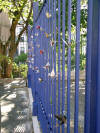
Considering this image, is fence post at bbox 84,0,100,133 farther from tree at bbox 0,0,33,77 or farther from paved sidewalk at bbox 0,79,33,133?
tree at bbox 0,0,33,77

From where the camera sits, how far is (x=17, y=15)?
8469 mm

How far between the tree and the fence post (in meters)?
7.70

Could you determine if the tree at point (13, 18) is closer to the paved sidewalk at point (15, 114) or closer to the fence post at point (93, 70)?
the paved sidewalk at point (15, 114)

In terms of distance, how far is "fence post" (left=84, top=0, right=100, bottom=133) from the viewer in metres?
0.64

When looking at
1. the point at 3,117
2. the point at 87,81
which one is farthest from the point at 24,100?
the point at 87,81

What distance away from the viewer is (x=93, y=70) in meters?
0.66

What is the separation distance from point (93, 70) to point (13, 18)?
8.62 metres

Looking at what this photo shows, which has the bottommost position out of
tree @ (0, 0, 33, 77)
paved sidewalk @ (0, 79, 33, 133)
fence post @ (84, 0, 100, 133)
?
paved sidewalk @ (0, 79, 33, 133)

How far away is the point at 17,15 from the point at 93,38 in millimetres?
8284

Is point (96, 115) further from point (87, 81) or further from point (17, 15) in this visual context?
point (17, 15)

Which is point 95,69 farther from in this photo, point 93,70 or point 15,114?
point 15,114

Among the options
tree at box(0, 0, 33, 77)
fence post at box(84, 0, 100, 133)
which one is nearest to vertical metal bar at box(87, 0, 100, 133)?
fence post at box(84, 0, 100, 133)

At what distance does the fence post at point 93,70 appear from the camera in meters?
0.64

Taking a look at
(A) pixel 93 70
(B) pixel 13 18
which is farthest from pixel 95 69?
(B) pixel 13 18
